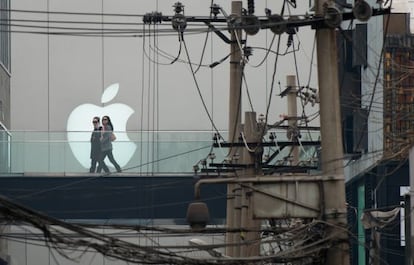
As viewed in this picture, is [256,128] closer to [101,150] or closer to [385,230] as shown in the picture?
[385,230]

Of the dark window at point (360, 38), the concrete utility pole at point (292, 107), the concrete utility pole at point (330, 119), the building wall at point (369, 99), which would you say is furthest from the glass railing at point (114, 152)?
the concrete utility pole at point (330, 119)

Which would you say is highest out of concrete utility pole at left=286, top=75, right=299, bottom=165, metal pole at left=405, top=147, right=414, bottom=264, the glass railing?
concrete utility pole at left=286, top=75, right=299, bottom=165

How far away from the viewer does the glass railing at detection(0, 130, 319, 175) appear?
60.8 m

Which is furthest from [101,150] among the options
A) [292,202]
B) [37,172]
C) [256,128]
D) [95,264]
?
[292,202]

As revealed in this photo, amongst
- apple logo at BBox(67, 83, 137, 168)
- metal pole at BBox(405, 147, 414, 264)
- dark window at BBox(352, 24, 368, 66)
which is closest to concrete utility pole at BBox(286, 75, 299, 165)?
metal pole at BBox(405, 147, 414, 264)

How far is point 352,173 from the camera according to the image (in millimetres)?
63000

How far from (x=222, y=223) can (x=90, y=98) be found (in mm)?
9604

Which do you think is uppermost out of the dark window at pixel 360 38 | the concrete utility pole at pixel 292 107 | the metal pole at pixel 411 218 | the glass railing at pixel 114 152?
the dark window at pixel 360 38

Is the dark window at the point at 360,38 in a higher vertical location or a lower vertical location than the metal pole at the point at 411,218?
higher

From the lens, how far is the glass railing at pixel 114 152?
199ft

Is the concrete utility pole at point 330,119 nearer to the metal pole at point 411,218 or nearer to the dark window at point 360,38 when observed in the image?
the metal pole at point 411,218

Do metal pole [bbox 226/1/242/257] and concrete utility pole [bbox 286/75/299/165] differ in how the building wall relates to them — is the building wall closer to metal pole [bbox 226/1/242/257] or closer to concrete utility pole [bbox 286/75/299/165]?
concrete utility pole [bbox 286/75/299/165]

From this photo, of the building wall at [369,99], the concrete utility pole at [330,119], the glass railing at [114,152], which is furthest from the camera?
the glass railing at [114,152]

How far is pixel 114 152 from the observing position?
202 ft
